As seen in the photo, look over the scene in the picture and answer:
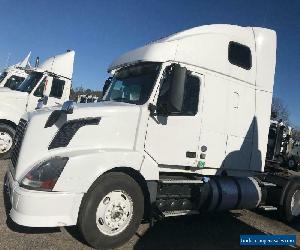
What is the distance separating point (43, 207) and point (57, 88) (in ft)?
25.6

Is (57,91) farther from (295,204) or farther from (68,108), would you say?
(295,204)

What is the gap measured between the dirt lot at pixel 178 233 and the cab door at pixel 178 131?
120 cm

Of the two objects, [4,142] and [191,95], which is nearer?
[191,95]

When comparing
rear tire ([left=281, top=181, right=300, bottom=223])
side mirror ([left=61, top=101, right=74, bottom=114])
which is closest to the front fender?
side mirror ([left=61, top=101, right=74, bottom=114])

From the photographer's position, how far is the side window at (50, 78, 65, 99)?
12.1 m

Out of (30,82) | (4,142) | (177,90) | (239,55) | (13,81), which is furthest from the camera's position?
(13,81)

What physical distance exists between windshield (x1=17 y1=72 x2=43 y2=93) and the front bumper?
720 centimetres

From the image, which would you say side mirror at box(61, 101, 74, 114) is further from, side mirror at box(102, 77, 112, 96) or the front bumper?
side mirror at box(102, 77, 112, 96)

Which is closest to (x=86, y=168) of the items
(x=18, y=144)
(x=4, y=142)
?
(x=18, y=144)

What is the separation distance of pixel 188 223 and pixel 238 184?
1.26 m

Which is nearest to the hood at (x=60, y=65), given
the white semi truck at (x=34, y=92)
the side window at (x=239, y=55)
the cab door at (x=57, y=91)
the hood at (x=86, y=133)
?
the white semi truck at (x=34, y=92)

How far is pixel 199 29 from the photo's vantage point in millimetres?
6910

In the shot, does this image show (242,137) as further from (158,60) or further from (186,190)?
(158,60)

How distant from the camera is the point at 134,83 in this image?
6.64 m
